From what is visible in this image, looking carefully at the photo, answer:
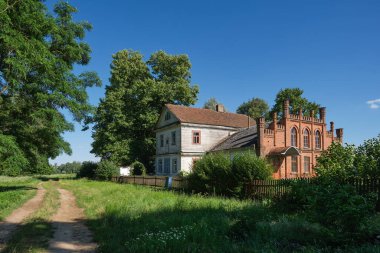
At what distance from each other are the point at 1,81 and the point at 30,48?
417cm

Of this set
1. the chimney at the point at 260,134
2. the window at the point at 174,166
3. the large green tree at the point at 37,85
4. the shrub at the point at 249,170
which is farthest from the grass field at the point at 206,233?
the window at the point at 174,166

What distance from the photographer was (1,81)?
20.7 meters

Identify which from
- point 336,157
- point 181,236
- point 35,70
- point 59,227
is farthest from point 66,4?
point 181,236

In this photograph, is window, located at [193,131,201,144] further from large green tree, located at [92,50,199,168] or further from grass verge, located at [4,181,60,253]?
grass verge, located at [4,181,60,253]

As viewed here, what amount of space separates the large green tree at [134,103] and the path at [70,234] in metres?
31.4

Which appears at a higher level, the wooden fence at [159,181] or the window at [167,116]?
the window at [167,116]

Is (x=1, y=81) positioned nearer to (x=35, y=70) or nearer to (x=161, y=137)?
(x=35, y=70)

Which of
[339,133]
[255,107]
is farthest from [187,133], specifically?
[255,107]

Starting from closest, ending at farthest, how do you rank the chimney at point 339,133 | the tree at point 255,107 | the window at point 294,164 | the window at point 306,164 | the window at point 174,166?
the window at point 294,164 < the window at point 306,164 < the chimney at point 339,133 < the window at point 174,166 < the tree at point 255,107

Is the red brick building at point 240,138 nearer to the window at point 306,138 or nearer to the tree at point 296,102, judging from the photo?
the window at point 306,138

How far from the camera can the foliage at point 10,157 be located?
17.6 metres

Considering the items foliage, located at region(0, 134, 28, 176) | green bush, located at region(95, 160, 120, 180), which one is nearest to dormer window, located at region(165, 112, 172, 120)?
green bush, located at region(95, 160, 120, 180)

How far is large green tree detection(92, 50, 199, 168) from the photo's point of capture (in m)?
46.2

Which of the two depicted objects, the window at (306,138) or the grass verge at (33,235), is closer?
the grass verge at (33,235)
